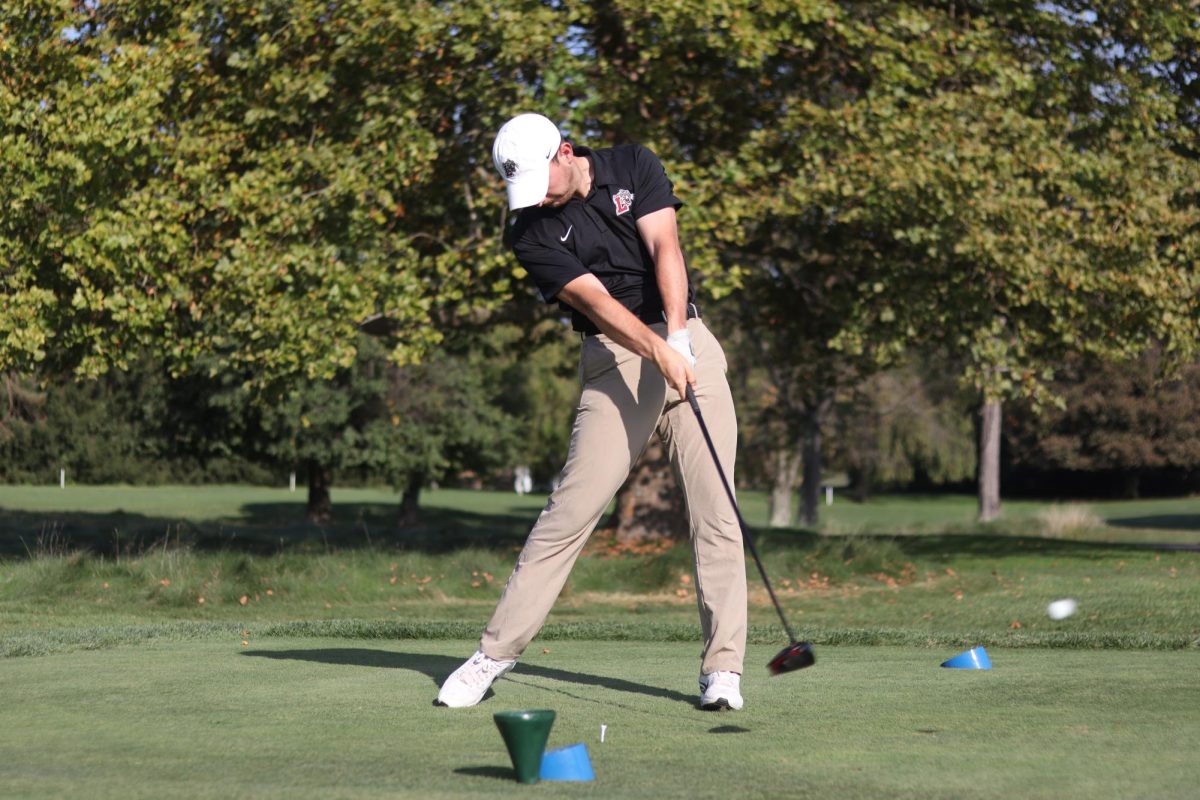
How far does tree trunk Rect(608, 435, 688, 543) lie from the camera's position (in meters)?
18.9

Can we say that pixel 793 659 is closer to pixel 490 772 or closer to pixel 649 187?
pixel 490 772

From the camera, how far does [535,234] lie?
17.1 feet

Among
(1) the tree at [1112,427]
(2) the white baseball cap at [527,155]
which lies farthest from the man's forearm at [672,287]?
(1) the tree at [1112,427]

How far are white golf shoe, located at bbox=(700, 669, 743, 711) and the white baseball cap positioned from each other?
70.2 inches

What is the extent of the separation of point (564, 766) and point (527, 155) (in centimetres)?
228

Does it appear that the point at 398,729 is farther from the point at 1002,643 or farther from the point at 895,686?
the point at 1002,643

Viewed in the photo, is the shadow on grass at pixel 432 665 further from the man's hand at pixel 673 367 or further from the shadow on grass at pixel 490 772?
the shadow on grass at pixel 490 772

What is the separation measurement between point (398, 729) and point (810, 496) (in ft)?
114

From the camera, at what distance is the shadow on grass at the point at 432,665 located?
547cm

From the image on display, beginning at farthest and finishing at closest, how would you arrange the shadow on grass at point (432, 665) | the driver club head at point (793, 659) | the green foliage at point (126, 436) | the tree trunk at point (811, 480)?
Answer: 1. the tree trunk at point (811, 480)
2. the green foliage at point (126, 436)
3. the shadow on grass at point (432, 665)
4. the driver club head at point (793, 659)

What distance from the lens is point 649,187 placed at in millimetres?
5227

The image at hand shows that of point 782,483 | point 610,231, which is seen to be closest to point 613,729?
point 610,231

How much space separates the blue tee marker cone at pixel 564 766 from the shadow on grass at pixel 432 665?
1413mm

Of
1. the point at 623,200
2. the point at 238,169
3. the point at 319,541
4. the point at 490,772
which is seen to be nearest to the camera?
the point at 490,772
